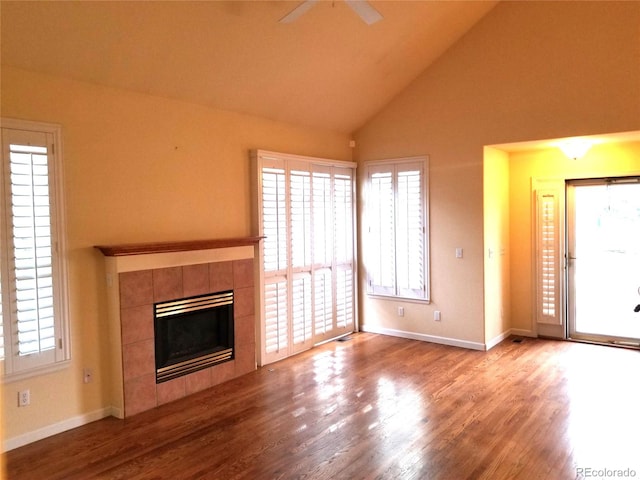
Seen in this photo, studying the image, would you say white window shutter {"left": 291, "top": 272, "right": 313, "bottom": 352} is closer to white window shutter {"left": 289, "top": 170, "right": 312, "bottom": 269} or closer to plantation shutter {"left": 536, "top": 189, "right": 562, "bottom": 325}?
white window shutter {"left": 289, "top": 170, "right": 312, "bottom": 269}

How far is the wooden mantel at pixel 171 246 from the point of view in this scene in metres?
3.74

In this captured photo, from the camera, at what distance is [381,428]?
354cm

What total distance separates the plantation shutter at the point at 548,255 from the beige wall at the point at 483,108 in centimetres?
39

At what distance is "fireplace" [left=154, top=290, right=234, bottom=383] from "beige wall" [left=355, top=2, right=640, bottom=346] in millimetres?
2415

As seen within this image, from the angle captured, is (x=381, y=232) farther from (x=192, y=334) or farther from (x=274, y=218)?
(x=192, y=334)

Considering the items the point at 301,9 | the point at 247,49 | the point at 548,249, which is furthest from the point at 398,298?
the point at 301,9

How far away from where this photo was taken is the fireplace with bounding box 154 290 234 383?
164 inches

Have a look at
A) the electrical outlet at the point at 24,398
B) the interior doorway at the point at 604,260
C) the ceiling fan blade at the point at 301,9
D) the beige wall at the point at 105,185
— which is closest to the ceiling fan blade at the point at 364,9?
the ceiling fan blade at the point at 301,9

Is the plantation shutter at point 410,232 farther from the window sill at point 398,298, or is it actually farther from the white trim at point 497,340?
the white trim at point 497,340

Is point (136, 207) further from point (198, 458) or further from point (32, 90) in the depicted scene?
point (198, 458)

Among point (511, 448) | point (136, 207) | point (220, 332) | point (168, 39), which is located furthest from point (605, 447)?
point (168, 39)

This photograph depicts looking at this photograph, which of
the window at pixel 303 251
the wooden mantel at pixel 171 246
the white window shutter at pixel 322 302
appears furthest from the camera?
the white window shutter at pixel 322 302

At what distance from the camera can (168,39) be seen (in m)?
3.71

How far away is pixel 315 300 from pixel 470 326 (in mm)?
1861
